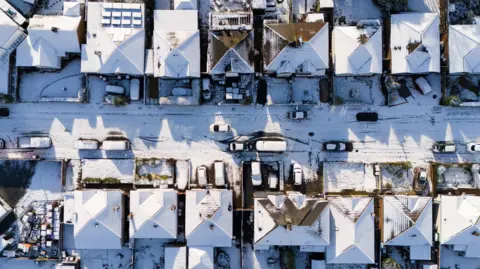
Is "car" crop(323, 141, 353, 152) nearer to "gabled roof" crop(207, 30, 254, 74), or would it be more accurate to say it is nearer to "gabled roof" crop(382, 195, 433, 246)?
"gabled roof" crop(382, 195, 433, 246)

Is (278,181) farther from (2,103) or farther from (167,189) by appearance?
(2,103)

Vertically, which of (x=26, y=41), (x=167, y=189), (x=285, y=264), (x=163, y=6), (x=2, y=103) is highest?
(x=163, y=6)

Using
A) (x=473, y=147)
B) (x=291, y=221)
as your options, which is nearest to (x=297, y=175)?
(x=291, y=221)

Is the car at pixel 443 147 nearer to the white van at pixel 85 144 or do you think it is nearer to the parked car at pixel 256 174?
the parked car at pixel 256 174

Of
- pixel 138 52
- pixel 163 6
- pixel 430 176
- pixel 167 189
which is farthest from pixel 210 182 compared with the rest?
pixel 430 176

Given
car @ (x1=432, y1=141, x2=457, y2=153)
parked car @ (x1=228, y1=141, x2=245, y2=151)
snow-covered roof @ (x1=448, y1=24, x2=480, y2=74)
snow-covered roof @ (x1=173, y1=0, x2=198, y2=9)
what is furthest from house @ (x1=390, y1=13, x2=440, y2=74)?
snow-covered roof @ (x1=173, y1=0, x2=198, y2=9)

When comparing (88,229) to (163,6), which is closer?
(88,229)
